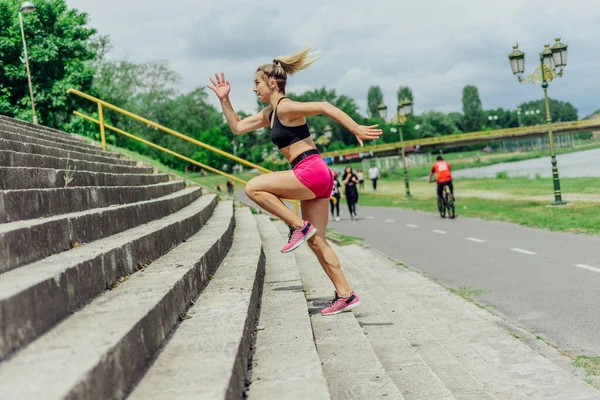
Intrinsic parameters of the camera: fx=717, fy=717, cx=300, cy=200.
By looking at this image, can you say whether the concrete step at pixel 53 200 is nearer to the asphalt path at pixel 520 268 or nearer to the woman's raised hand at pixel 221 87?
the woman's raised hand at pixel 221 87

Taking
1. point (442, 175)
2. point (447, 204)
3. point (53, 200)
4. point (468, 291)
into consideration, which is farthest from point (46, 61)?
point (53, 200)

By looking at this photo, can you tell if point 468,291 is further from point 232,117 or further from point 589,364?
point 232,117

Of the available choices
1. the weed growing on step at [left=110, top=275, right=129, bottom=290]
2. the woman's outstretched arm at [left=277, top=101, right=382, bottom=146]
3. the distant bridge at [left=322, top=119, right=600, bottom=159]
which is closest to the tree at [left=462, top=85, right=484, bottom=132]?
the distant bridge at [left=322, top=119, right=600, bottom=159]

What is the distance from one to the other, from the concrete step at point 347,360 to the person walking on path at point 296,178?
32 cm

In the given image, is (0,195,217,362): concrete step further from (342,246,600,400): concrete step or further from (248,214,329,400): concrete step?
(342,246,600,400): concrete step

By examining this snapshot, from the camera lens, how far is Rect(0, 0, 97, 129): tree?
1001 inches

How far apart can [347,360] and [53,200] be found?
230 cm

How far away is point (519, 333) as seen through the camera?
611 centimetres

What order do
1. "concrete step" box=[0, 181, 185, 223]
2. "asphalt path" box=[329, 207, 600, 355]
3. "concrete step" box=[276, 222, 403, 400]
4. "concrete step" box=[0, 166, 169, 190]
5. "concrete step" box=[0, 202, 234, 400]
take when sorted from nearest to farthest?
1. "concrete step" box=[0, 202, 234, 400]
2. "concrete step" box=[276, 222, 403, 400]
3. "concrete step" box=[0, 181, 185, 223]
4. "concrete step" box=[0, 166, 169, 190]
5. "asphalt path" box=[329, 207, 600, 355]

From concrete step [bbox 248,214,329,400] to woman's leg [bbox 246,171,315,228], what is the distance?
0.64m

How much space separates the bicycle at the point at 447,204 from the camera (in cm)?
2062

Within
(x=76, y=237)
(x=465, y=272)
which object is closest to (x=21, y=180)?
(x=76, y=237)

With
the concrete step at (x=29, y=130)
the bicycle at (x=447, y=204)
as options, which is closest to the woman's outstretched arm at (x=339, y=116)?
the concrete step at (x=29, y=130)

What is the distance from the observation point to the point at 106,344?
265 cm
